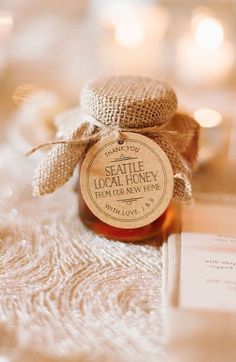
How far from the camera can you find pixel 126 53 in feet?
3.55

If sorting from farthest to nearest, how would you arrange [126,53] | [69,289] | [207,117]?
[126,53]
[207,117]
[69,289]

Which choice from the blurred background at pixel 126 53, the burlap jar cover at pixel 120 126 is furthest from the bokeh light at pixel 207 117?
the burlap jar cover at pixel 120 126

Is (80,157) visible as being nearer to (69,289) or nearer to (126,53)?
(69,289)

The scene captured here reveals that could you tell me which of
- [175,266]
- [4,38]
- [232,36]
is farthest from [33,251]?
[232,36]

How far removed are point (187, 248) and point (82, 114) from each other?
6.7 inches

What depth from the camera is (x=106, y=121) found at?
527 mm

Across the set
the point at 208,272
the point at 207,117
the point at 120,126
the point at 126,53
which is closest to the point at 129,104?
the point at 120,126

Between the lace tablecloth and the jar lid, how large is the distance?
13 centimetres

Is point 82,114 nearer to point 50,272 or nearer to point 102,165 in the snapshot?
point 102,165

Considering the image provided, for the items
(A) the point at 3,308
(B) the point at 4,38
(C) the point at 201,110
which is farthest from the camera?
(B) the point at 4,38

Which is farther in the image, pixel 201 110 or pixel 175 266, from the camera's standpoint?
pixel 201 110

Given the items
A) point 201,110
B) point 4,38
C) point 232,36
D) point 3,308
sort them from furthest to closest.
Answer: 1. point 232,36
2. point 4,38
3. point 201,110
4. point 3,308

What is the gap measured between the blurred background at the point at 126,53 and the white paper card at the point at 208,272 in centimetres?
13

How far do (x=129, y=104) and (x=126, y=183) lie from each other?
0.26 ft
